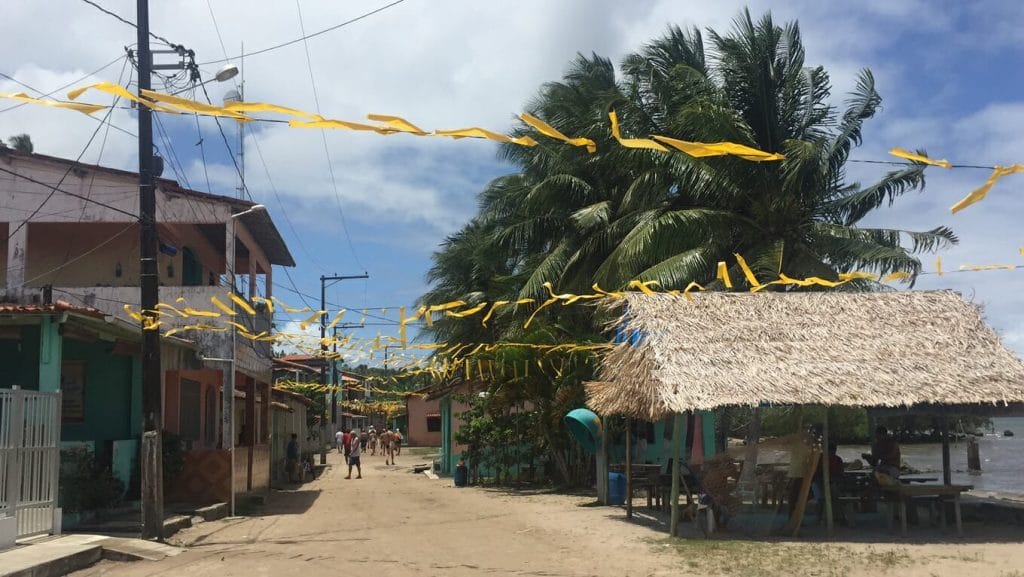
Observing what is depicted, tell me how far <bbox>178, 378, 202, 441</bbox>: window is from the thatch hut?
10536 mm

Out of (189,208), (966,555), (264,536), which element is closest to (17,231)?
(189,208)

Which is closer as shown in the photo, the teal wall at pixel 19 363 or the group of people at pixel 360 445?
the teal wall at pixel 19 363

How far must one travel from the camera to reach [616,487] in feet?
56.9

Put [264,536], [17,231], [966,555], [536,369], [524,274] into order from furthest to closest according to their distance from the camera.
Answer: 1. [524,274]
2. [536,369]
3. [17,231]
4. [264,536]
5. [966,555]

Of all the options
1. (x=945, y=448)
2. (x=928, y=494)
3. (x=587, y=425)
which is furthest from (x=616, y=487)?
(x=928, y=494)

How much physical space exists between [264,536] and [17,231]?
10.0 meters

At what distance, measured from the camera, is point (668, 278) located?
17000 mm

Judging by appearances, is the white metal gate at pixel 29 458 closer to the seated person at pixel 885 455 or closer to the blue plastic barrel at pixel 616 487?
the blue plastic barrel at pixel 616 487

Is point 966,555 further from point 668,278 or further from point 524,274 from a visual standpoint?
point 524,274

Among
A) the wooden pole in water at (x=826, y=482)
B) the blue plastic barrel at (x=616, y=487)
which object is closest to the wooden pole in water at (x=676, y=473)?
the wooden pole in water at (x=826, y=482)

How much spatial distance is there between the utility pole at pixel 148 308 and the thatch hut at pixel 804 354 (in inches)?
264

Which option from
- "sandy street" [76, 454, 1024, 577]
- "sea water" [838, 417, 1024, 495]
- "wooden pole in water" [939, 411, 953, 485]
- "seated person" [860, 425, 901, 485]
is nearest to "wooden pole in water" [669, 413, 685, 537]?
"sandy street" [76, 454, 1024, 577]

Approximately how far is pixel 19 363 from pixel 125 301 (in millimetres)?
3663

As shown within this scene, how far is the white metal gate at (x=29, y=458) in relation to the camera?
10.6m
